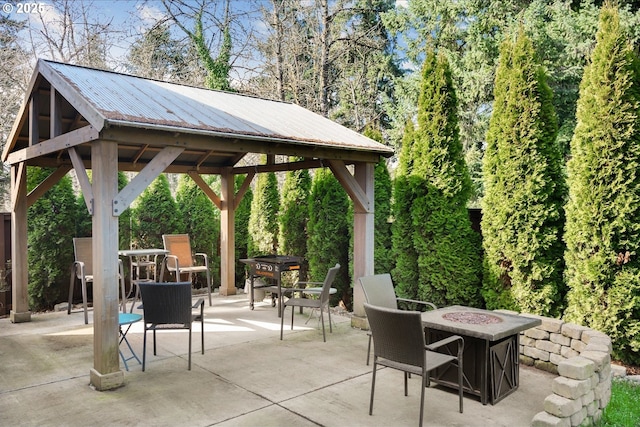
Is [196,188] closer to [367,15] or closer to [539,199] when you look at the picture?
[539,199]

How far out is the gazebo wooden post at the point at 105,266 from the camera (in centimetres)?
382

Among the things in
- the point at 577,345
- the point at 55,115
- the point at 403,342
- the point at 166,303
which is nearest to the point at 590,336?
the point at 577,345

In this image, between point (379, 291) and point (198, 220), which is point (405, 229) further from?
point (198, 220)

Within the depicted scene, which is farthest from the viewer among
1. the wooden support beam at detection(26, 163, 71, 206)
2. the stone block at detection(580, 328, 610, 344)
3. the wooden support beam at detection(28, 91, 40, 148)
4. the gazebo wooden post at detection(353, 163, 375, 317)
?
the wooden support beam at detection(26, 163, 71, 206)

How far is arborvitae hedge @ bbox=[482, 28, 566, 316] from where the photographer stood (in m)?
5.12

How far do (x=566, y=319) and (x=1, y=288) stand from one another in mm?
7702

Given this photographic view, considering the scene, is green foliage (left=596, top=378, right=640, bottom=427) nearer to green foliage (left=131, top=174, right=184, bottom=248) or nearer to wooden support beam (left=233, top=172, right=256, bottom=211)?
wooden support beam (left=233, top=172, right=256, bottom=211)

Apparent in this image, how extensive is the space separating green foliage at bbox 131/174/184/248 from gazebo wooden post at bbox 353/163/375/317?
4.24m

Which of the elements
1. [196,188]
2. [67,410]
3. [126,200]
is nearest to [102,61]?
[196,188]

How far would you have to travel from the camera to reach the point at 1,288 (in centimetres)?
690

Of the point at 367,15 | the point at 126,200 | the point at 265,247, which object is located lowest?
the point at 265,247

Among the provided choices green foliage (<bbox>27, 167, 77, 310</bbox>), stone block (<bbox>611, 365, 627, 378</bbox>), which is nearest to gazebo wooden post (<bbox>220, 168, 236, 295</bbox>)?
green foliage (<bbox>27, 167, 77, 310</bbox>)

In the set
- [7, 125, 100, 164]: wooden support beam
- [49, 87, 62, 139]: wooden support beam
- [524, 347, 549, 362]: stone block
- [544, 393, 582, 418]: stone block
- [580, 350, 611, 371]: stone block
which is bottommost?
[524, 347, 549, 362]: stone block

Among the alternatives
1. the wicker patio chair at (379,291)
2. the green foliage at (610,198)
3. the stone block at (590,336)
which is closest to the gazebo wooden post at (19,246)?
the wicker patio chair at (379,291)
